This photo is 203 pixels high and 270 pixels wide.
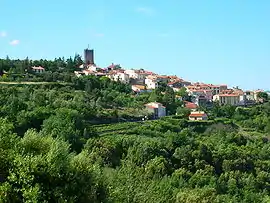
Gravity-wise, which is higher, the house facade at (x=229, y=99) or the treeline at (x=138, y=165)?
the house facade at (x=229, y=99)

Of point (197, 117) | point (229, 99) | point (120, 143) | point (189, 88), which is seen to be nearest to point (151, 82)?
point (189, 88)

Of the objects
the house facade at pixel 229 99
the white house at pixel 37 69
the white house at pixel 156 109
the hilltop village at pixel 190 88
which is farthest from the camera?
the house facade at pixel 229 99

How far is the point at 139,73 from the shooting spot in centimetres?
10900

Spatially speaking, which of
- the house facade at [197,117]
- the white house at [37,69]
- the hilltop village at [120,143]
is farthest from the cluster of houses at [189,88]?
the house facade at [197,117]

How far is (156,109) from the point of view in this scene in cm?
6656

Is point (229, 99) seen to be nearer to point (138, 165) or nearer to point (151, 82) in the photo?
point (151, 82)

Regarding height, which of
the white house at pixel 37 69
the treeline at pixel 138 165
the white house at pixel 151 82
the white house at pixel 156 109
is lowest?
the treeline at pixel 138 165

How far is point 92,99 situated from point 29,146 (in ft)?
155

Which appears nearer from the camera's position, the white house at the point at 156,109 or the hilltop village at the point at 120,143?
the hilltop village at the point at 120,143

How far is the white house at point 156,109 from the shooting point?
65.8 meters

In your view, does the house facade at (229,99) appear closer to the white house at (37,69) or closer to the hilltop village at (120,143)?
the hilltop village at (120,143)

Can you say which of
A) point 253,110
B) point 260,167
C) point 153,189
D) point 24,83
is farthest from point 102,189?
point 253,110

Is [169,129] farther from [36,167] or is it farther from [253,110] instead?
[36,167]

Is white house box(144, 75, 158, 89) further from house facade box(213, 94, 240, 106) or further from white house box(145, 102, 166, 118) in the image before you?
white house box(145, 102, 166, 118)
